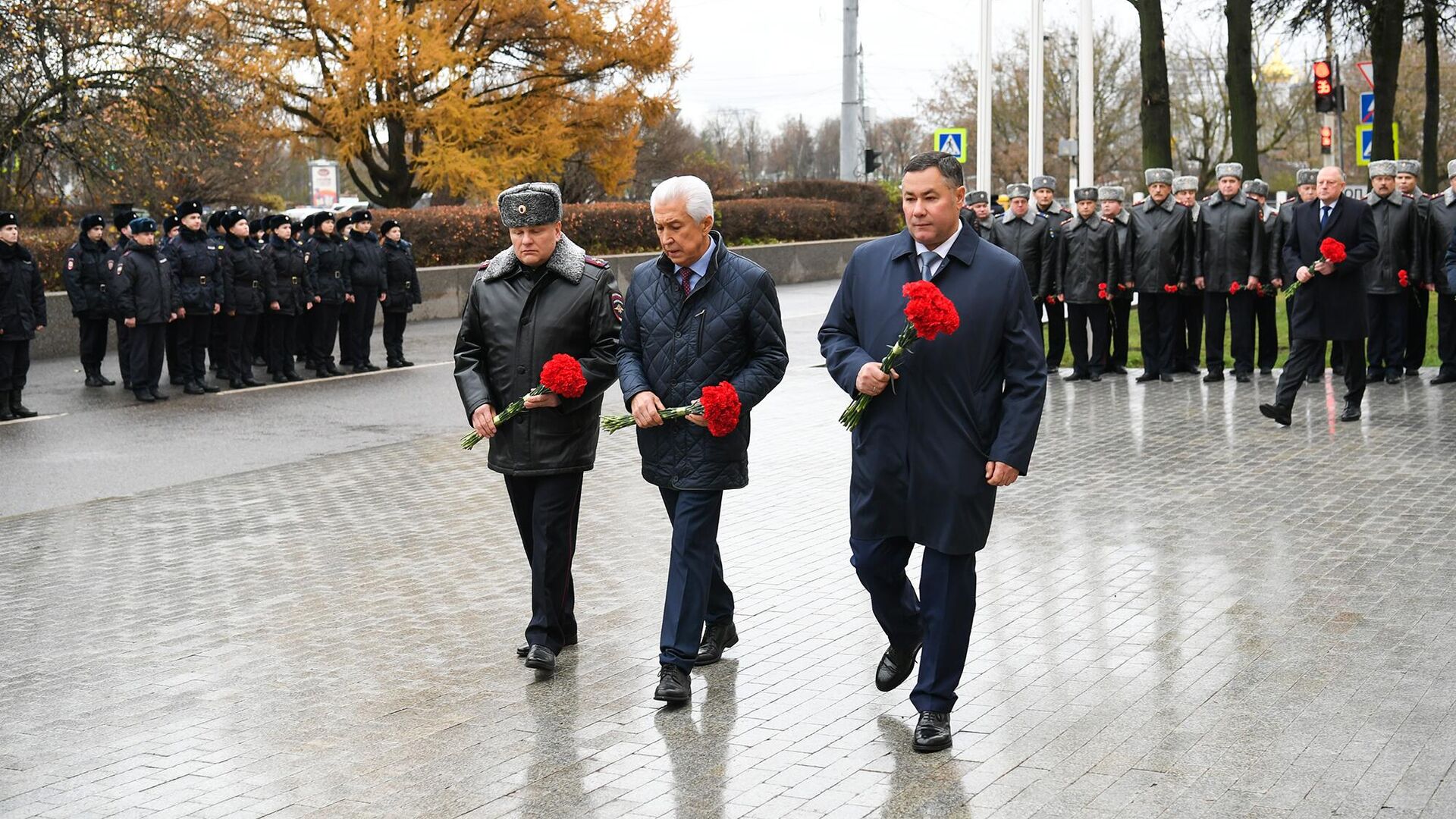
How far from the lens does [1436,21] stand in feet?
95.1

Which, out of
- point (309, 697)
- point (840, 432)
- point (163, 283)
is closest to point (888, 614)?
point (309, 697)

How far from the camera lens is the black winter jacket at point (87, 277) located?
56.5 ft

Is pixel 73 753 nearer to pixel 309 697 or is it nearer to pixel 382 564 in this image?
pixel 309 697

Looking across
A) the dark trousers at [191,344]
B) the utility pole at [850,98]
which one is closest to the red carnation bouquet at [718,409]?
the dark trousers at [191,344]

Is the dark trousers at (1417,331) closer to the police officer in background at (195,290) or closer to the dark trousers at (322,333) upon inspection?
the dark trousers at (322,333)

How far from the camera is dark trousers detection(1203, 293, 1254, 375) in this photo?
16.8m

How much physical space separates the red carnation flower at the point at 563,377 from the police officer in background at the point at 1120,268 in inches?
468

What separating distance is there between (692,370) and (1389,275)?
12.0 meters

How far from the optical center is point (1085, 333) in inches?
684

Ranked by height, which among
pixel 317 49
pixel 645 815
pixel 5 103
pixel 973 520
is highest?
pixel 317 49

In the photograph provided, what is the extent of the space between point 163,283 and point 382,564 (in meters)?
9.18

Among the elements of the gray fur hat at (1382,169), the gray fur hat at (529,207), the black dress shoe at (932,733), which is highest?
the gray fur hat at (1382,169)

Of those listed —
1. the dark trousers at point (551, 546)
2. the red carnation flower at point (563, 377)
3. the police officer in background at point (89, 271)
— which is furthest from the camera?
the police officer in background at point (89, 271)

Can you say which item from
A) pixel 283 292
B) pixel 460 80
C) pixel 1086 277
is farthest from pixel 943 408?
pixel 460 80
